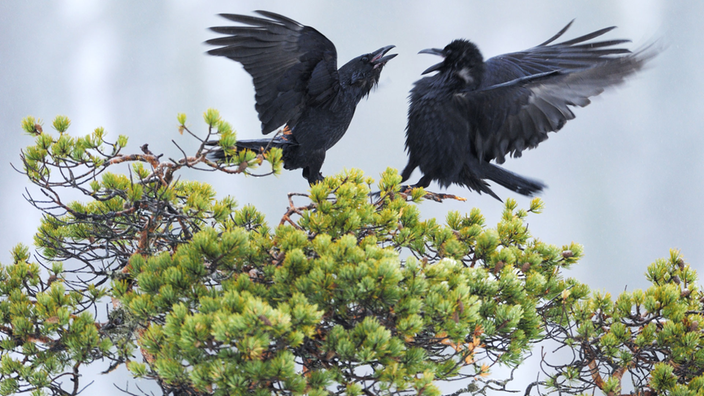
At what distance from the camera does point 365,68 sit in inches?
84.4

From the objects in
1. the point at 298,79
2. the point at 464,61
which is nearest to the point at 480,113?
the point at 464,61

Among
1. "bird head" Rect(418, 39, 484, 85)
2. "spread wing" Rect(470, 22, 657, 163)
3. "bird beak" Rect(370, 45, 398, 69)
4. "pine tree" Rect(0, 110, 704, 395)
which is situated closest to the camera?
"pine tree" Rect(0, 110, 704, 395)

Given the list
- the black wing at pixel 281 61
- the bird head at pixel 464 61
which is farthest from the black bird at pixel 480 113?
the black wing at pixel 281 61

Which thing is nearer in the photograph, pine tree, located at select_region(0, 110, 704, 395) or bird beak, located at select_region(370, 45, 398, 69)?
pine tree, located at select_region(0, 110, 704, 395)

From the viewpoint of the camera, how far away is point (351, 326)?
51.7 inches

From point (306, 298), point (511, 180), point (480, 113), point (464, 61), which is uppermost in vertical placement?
point (464, 61)

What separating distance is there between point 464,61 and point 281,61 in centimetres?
74

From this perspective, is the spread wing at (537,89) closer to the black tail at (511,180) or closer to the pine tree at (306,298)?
the black tail at (511,180)

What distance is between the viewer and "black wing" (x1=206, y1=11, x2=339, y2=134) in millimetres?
1982

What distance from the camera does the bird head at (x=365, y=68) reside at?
6.94 ft

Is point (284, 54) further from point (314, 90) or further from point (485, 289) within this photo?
point (485, 289)

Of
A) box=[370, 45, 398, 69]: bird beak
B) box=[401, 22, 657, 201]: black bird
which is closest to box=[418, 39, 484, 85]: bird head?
box=[401, 22, 657, 201]: black bird

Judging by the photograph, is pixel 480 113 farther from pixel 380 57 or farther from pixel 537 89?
pixel 380 57

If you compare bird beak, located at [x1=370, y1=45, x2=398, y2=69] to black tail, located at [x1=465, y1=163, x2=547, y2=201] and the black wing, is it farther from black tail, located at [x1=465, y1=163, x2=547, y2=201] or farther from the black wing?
black tail, located at [x1=465, y1=163, x2=547, y2=201]
